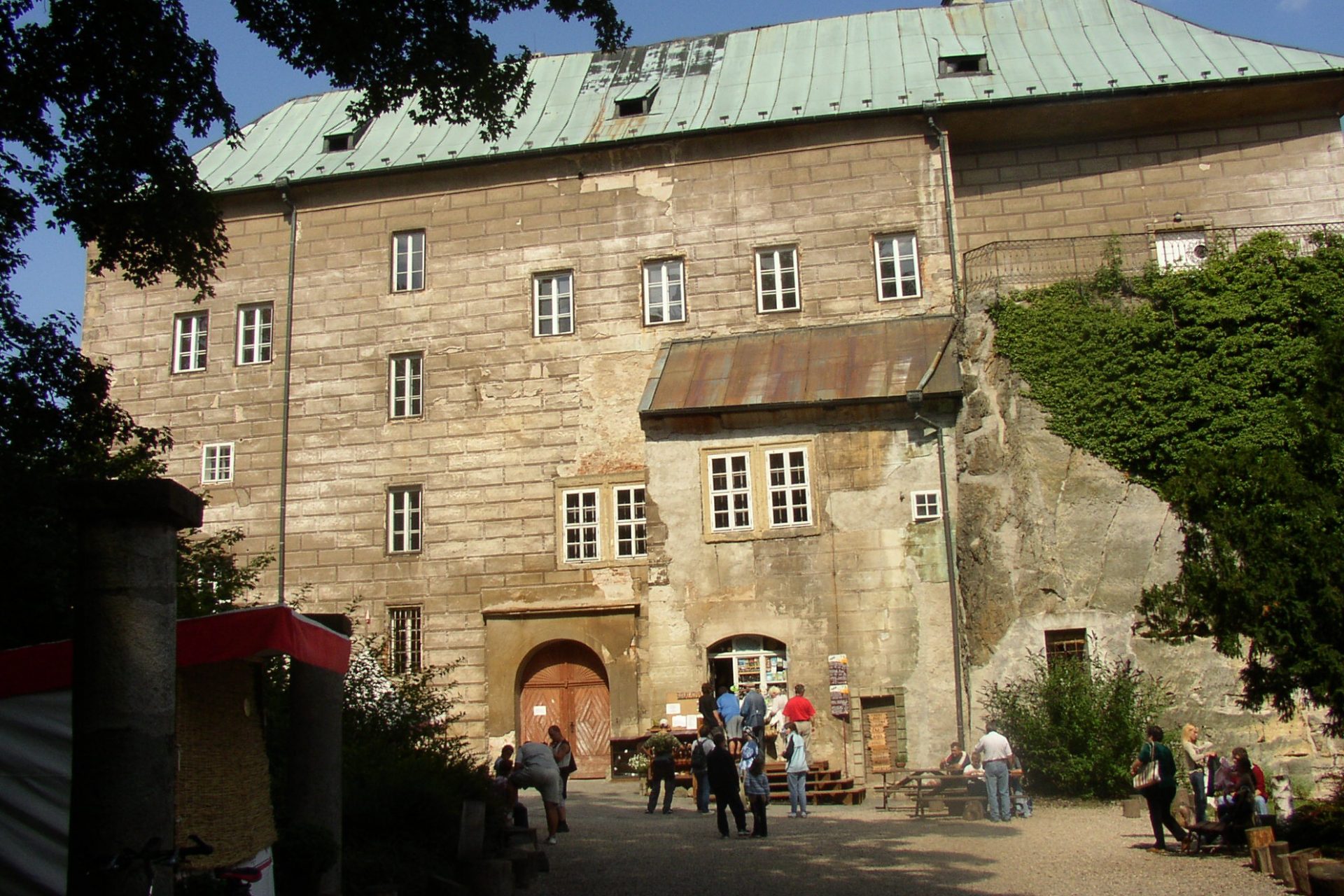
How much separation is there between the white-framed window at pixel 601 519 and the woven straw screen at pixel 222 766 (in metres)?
16.8

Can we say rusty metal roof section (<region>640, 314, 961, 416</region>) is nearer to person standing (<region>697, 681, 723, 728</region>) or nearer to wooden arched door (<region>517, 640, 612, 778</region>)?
wooden arched door (<region>517, 640, 612, 778</region>)

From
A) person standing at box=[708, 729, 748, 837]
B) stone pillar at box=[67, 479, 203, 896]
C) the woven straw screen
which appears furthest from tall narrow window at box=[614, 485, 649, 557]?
stone pillar at box=[67, 479, 203, 896]

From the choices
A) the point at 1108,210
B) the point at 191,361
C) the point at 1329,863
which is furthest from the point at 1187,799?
the point at 191,361

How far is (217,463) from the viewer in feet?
94.0

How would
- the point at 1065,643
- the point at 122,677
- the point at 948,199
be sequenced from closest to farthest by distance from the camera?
the point at 122,677, the point at 1065,643, the point at 948,199

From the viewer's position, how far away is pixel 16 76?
11.9 m

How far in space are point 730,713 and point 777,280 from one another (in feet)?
32.2

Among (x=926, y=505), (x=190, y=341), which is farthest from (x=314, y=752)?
(x=190, y=341)

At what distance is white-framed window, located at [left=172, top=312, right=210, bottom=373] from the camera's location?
96.9 ft

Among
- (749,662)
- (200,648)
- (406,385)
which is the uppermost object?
(406,385)

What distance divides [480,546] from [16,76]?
635 inches

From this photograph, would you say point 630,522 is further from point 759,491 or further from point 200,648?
point 200,648

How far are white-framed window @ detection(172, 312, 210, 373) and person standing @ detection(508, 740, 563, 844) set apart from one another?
16448 mm

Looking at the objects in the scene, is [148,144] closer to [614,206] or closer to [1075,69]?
[614,206]
